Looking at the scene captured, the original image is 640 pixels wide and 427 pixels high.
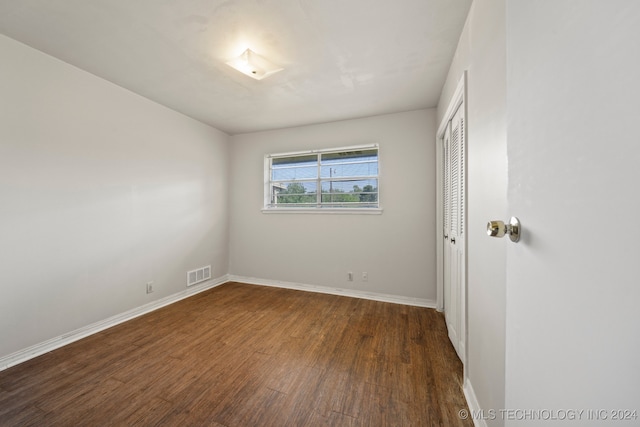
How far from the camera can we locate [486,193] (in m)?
1.29

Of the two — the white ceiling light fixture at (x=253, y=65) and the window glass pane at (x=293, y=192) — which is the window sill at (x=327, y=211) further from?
the white ceiling light fixture at (x=253, y=65)

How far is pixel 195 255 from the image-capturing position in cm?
359

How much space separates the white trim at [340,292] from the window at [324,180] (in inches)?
47.6

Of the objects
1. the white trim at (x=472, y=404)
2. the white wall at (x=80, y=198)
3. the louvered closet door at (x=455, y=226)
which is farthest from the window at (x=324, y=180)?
the white trim at (x=472, y=404)

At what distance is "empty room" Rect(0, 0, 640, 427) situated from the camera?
0.42 meters

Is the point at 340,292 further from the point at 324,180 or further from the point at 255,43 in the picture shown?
the point at 255,43

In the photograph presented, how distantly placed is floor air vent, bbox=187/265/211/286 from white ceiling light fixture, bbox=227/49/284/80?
9.23 ft

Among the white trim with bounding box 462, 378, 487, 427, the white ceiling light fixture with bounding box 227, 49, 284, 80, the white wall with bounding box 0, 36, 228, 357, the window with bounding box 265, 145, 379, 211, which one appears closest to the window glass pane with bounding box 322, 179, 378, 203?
the window with bounding box 265, 145, 379, 211

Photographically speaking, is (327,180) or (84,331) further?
(327,180)

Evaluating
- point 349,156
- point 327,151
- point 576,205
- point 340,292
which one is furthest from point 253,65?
point 340,292

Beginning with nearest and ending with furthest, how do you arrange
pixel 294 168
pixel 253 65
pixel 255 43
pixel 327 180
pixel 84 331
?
pixel 255 43, pixel 253 65, pixel 84 331, pixel 327 180, pixel 294 168

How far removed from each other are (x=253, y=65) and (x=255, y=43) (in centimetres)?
21

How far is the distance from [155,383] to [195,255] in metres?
2.11

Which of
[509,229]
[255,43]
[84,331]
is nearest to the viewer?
[509,229]
